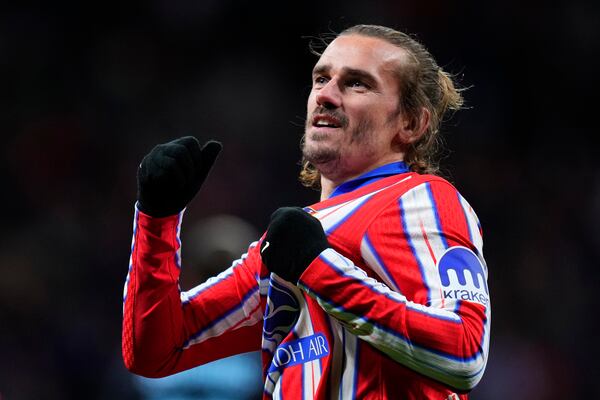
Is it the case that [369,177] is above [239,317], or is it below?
above

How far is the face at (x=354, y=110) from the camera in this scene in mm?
2406

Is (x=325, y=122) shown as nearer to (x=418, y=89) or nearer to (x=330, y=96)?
(x=330, y=96)

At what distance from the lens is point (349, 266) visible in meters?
1.95

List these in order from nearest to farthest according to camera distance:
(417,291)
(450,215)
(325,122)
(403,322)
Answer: (403,322) < (417,291) < (450,215) < (325,122)

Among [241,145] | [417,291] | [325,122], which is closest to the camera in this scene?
[417,291]

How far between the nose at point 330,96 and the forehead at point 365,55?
6 cm

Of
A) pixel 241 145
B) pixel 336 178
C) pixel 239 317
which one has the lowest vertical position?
pixel 241 145

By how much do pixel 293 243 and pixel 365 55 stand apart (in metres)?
0.69

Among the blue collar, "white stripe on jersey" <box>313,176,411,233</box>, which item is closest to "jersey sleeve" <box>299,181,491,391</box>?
"white stripe on jersey" <box>313,176,411,233</box>

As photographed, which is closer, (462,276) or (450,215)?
(462,276)

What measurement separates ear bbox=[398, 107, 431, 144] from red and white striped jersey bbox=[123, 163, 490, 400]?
5.6 inches

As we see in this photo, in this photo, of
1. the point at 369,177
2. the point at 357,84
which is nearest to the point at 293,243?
the point at 369,177

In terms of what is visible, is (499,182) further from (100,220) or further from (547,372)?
(100,220)

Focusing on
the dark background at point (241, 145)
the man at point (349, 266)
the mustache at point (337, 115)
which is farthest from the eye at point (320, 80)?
the dark background at point (241, 145)
